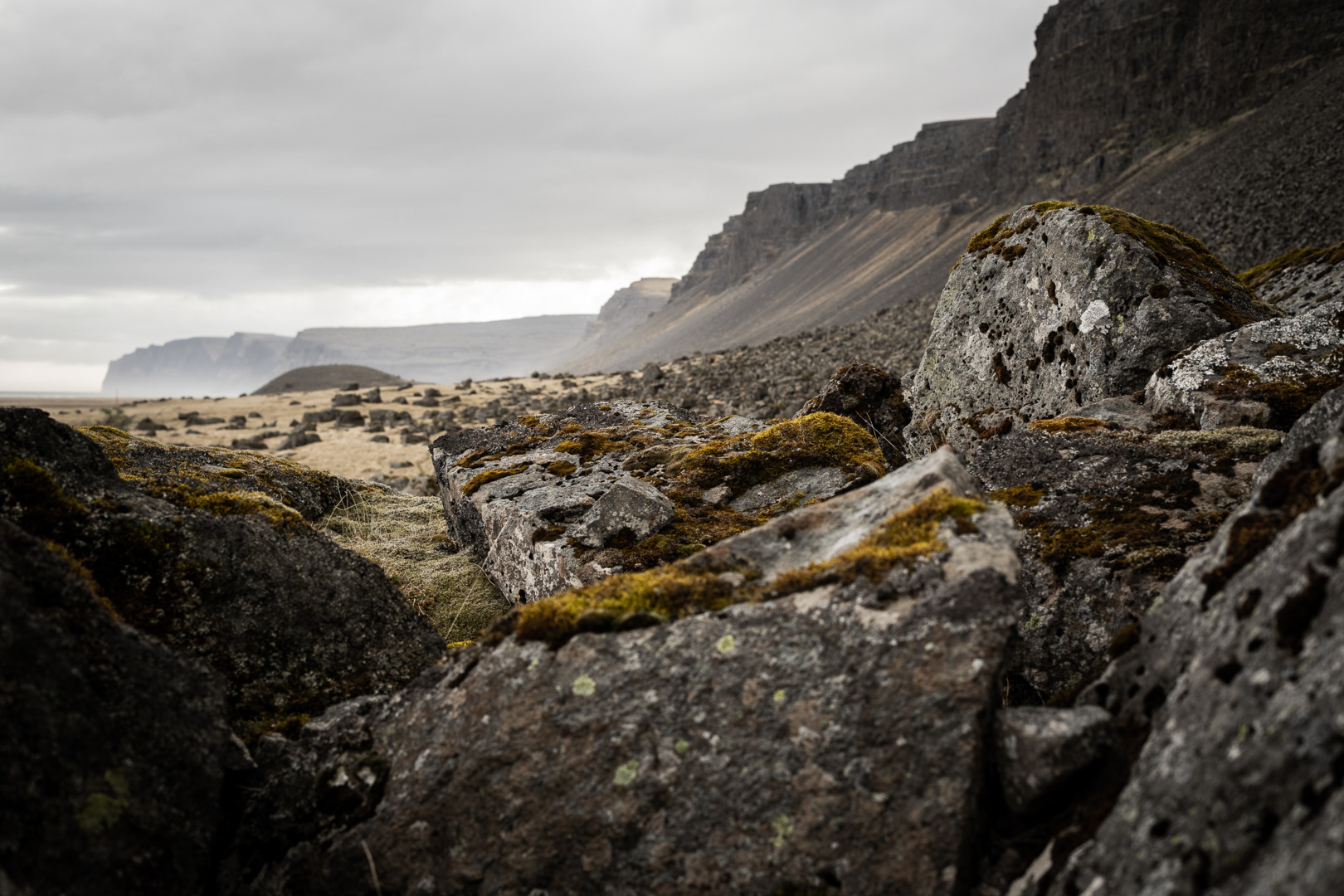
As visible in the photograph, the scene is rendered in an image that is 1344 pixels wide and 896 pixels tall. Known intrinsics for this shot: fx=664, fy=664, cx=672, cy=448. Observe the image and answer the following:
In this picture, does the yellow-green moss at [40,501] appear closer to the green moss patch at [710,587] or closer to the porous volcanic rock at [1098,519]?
the green moss patch at [710,587]

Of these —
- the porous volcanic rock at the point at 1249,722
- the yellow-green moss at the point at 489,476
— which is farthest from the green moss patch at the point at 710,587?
the yellow-green moss at the point at 489,476

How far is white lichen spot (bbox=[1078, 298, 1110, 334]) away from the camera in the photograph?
389 inches

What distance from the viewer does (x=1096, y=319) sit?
10023 mm

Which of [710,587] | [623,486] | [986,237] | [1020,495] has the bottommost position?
[1020,495]

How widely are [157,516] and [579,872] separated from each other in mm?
4527

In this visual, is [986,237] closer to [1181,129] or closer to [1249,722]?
[1249,722]

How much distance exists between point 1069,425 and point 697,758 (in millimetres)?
6215

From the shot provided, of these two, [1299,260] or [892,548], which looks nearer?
[892,548]

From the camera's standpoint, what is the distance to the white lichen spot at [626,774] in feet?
12.5

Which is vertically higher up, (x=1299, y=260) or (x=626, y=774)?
(x=1299, y=260)

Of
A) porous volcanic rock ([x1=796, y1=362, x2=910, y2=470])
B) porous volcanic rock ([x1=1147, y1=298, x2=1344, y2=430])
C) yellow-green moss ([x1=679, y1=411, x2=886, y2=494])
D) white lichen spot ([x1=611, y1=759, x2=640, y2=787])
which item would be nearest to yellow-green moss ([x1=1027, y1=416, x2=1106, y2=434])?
porous volcanic rock ([x1=1147, y1=298, x2=1344, y2=430])

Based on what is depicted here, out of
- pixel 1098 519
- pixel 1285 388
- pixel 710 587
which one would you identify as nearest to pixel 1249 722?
pixel 710 587

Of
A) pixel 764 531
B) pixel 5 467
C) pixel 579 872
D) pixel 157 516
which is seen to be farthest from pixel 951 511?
pixel 5 467

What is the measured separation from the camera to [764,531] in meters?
5.25
